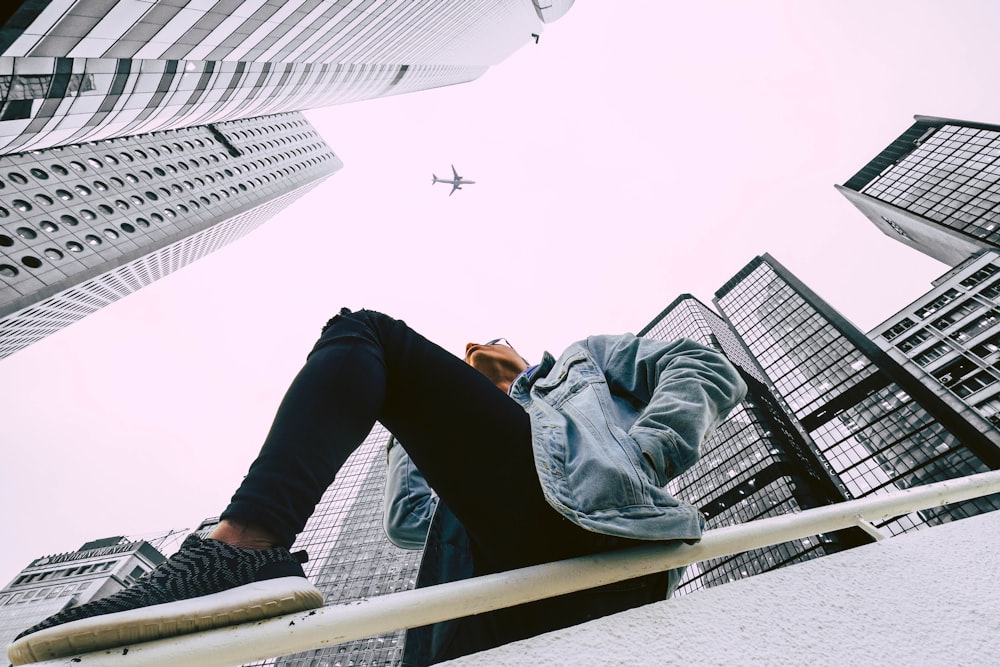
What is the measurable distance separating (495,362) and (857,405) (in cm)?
5471

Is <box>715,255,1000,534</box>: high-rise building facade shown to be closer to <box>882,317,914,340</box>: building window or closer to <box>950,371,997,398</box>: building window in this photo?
<box>950,371,997,398</box>: building window

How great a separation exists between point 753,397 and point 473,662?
182 feet

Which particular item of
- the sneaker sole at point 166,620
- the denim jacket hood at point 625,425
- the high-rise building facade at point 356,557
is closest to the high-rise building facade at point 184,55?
the denim jacket hood at point 625,425

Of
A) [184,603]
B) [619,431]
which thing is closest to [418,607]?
[184,603]

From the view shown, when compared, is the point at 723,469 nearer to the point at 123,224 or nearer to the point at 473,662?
the point at 473,662

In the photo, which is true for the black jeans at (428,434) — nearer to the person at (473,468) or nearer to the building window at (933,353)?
the person at (473,468)

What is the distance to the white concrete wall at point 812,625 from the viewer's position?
750 millimetres

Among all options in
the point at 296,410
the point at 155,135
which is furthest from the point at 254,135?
the point at 296,410

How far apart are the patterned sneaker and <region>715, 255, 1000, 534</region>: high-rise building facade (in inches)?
1711

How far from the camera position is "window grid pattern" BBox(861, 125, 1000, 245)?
144 ft

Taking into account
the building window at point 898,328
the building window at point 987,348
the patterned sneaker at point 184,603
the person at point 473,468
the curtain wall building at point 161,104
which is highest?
the curtain wall building at point 161,104

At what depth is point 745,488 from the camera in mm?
43531

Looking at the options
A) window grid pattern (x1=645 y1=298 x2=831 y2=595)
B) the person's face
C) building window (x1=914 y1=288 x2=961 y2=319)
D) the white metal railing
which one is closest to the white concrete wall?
the white metal railing

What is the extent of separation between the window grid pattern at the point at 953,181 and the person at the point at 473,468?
6122 cm
